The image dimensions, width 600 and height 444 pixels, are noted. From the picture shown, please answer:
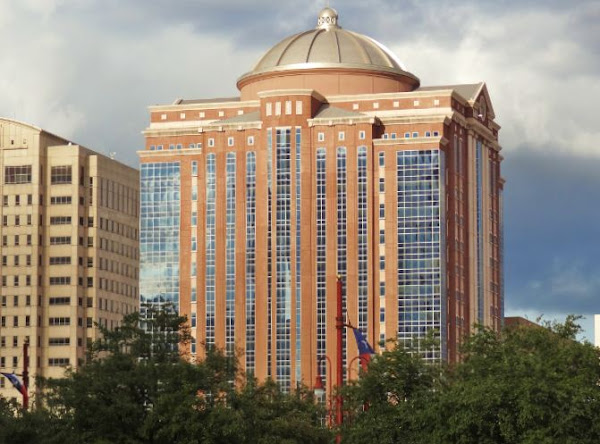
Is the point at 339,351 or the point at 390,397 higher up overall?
the point at 339,351

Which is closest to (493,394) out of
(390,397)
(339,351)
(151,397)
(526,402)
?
(526,402)

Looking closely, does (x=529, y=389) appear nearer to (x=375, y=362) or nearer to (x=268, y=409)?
(x=375, y=362)

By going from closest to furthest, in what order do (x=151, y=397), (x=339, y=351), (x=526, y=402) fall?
(x=526, y=402)
(x=151, y=397)
(x=339, y=351)

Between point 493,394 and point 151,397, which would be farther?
point 151,397

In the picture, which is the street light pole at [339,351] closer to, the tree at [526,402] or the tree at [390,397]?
the tree at [390,397]

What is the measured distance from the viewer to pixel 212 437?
371 feet

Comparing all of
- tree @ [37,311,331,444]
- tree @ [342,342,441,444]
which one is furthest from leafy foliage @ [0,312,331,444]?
tree @ [342,342,441,444]

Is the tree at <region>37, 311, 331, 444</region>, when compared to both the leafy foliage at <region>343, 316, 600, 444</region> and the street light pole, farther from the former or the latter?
the leafy foliage at <region>343, 316, 600, 444</region>

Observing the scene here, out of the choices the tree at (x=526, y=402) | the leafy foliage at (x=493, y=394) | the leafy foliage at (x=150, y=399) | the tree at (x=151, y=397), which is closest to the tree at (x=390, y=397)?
the leafy foliage at (x=493, y=394)

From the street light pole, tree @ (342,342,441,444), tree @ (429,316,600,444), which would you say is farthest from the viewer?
tree @ (342,342,441,444)

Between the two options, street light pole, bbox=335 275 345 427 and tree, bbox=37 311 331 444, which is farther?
street light pole, bbox=335 275 345 427

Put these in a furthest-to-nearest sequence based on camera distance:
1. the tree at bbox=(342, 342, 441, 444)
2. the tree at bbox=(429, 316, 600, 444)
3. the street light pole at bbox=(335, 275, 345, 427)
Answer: the tree at bbox=(342, 342, 441, 444) < the street light pole at bbox=(335, 275, 345, 427) < the tree at bbox=(429, 316, 600, 444)

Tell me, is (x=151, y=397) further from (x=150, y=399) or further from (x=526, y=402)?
(x=526, y=402)

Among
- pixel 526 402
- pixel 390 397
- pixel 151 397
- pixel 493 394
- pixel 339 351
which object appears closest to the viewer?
pixel 526 402
